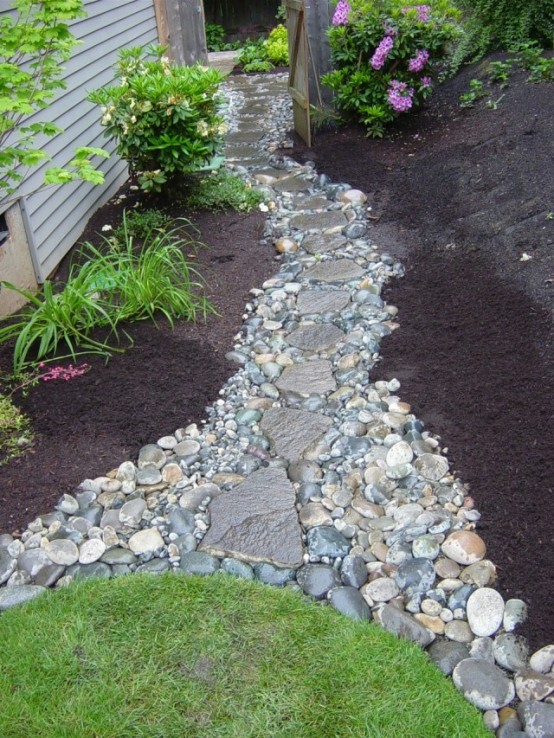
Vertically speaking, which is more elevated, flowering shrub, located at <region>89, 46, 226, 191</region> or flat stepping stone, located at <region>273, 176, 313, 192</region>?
flowering shrub, located at <region>89, 46, 226, 191</region>

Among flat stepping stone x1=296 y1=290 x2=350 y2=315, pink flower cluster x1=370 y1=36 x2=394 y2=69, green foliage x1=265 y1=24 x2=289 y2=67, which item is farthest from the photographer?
green foliage x1=265 y1=24 x2=289 y2=67

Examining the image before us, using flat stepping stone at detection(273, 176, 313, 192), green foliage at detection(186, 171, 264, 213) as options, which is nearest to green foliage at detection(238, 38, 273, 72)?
flat stepping stone at detection(273, 176, 313, 192)

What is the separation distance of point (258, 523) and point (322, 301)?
1.95 m

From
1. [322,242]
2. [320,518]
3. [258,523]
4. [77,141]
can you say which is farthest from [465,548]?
[77,141]

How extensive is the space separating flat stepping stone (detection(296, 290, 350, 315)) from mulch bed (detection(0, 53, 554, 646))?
0.31 m

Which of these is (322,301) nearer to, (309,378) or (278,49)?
(309,378)

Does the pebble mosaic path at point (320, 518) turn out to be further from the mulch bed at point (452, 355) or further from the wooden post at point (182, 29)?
the wooden post at point (182, 29)

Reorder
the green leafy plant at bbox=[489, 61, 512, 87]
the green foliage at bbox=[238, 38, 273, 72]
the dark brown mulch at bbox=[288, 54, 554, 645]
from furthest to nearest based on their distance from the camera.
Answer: the green foliage at bbox=[238, 38, 273, 72] < the green leafy plant at bbox=[489, 61, 512, 87] < the dark brown mulch at bbox=[288, 54, 554, 645]

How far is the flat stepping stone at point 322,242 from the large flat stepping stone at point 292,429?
1934mm

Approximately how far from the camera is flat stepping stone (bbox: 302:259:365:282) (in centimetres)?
455

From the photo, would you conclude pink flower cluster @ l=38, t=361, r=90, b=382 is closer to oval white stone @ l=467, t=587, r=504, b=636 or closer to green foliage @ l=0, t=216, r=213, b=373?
green foliage @ l=0, t=216, r=213, b=373

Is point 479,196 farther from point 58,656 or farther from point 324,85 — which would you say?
point 58,656

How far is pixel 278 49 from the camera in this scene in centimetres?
1113

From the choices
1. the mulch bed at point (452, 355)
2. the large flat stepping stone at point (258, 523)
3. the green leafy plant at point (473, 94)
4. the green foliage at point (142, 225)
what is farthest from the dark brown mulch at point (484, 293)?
the green foliage at point (142, 225)
